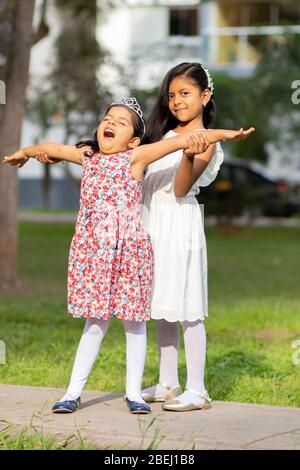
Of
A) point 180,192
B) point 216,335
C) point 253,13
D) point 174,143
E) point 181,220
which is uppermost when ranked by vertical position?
point 253,13

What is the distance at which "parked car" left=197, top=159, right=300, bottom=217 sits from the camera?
22.0m

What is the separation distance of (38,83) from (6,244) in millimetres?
10301

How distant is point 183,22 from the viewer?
3762 cm

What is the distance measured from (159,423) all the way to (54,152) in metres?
1.44

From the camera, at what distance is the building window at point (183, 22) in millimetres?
37250

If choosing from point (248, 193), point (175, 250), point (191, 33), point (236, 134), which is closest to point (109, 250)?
point (175, 250)

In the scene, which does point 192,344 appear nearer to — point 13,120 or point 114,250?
point 114,250

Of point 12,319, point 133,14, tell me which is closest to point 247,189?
point 12,319

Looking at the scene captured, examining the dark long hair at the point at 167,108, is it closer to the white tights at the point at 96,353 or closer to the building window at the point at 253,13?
the white tights at the point at 96,353

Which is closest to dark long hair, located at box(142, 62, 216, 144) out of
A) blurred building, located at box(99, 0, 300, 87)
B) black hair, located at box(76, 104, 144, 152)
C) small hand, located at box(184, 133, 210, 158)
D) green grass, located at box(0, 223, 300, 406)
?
black hair, located at box(76, 104, 144, 152)

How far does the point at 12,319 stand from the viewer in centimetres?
913

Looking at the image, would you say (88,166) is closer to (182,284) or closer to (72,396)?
(182,284)

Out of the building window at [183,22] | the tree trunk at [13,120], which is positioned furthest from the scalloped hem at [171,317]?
the building window at [183,22]

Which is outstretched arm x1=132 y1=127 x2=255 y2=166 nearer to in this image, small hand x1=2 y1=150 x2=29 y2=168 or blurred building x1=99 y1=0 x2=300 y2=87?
small hand x1=2 y1=150 x2=29 y2=168
